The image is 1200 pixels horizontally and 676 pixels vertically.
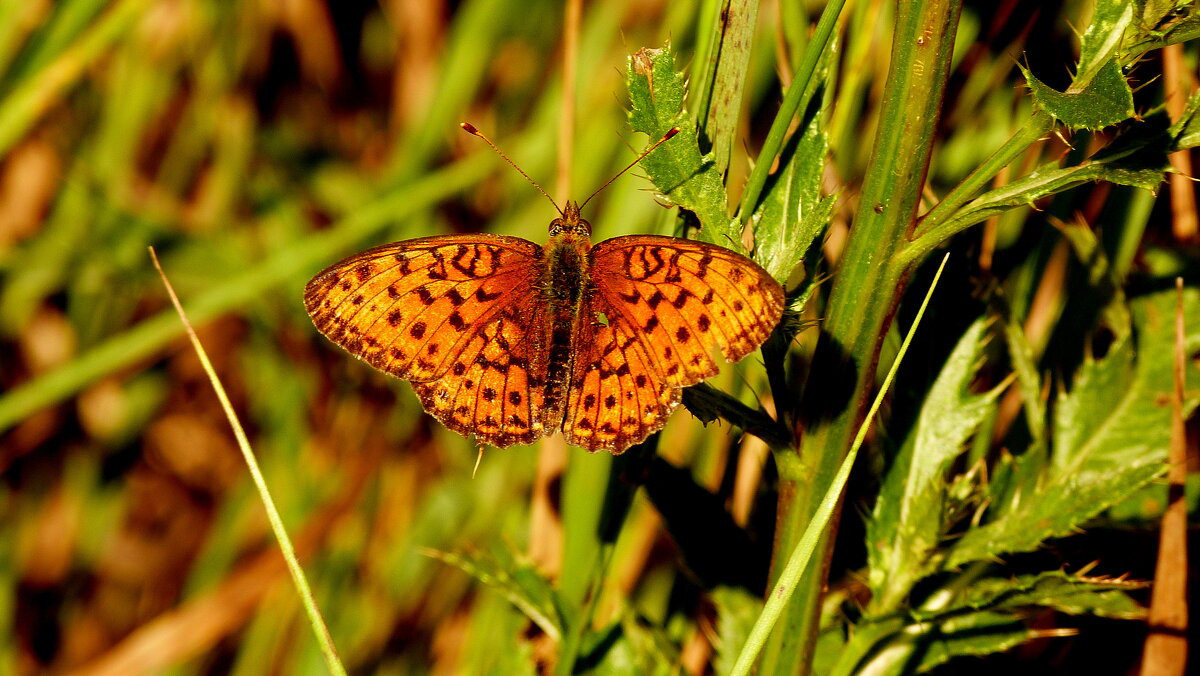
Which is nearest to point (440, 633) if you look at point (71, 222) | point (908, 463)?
point (71, 222)

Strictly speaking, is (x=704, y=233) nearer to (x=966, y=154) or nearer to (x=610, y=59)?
(x=966, y=154)

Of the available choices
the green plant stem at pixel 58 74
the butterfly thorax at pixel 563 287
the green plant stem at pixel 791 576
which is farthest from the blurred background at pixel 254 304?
the green plant stem at pixel 791 576

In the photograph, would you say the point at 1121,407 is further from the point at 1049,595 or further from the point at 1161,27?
the point at 1161,27

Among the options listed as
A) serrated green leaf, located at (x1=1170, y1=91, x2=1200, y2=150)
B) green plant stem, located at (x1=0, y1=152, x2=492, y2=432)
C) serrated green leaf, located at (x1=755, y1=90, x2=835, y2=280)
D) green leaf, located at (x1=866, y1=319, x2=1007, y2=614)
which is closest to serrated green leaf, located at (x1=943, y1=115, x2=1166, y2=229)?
serrated green leaf, located at (x1=1170, y1=91, x2=1200, y2=150)

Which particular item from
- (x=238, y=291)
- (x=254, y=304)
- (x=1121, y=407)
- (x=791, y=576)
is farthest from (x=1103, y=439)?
(x=254, y=304)

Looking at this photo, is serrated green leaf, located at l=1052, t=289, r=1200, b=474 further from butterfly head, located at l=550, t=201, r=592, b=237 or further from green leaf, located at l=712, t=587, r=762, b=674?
butterfly head, located at l=550, t=201, r=592, b=237

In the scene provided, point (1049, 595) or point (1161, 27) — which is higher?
point (1161, 27)

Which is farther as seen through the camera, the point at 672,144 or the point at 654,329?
the point at 654,329
